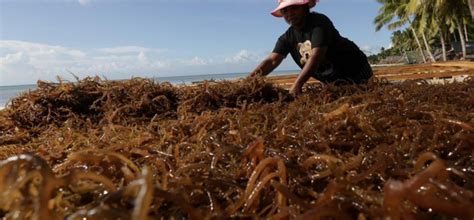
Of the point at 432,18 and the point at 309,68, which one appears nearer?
the point at 309,68

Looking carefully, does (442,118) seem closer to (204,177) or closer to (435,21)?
(204,177)

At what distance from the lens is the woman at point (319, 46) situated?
126 inches

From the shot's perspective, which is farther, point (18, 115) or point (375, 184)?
point (18, 115)

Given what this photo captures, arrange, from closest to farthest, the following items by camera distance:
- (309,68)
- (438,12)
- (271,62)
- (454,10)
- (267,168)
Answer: (267,168) < (309,68) < (271,62) < (438,12) < (454,10)

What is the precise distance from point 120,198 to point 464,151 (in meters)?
0.73

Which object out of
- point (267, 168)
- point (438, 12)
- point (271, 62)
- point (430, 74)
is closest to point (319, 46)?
point (271, 62)

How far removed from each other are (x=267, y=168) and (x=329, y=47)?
2698 millimetres

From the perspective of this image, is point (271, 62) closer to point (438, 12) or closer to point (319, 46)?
point (319, 46)

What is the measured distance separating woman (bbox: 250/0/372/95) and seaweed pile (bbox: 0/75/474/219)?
1531 millimetres

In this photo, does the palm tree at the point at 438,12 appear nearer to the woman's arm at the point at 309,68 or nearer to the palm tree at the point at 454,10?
the palm tree at the point at 454,10

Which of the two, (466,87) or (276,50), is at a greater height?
(276,50)

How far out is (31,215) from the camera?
62cm

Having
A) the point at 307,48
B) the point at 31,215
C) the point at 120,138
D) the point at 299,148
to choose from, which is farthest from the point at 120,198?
the point at 307,48

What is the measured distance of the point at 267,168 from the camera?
81 cm
